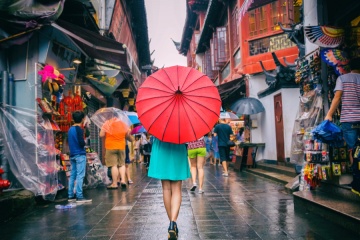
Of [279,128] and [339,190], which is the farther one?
[279,128]

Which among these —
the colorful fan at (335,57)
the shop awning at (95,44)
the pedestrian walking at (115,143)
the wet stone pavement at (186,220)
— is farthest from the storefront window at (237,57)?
the colorful fan at (335,57)

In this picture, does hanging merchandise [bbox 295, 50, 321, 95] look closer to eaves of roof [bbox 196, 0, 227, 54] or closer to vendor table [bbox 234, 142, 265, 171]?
vendor table [bbox 234, 142, 265, 171]

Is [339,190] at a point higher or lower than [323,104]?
lower

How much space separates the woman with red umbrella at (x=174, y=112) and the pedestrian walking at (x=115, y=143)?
4.92 meters

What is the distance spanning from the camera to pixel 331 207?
5188 millimetres

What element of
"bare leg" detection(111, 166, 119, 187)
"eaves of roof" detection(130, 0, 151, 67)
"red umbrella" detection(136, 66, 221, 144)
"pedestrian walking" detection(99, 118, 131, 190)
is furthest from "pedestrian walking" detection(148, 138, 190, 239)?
"eaves of roof" detection(130, 0, 151, 67)

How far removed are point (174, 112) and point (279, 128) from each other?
9.42 m

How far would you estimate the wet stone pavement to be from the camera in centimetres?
480

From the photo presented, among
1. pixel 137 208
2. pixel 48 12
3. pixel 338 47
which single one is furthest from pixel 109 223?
pixel 338 47

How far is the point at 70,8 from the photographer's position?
28.6 ft

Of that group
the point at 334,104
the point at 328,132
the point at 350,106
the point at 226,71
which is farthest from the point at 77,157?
the point at 226,71

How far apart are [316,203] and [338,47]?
2.48 metres

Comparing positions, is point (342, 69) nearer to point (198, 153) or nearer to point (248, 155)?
point (198, 153)

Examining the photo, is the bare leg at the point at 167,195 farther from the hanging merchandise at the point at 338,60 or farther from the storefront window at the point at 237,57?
the storefront window at the point at 237,57
